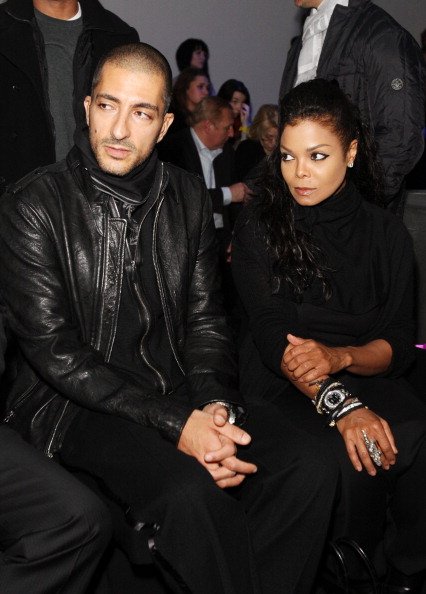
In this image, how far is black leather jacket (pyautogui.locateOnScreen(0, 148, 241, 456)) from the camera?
214 centimetres

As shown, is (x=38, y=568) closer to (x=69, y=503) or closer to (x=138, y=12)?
(x=69, y=503)

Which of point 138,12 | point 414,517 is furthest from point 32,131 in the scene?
point 138,12

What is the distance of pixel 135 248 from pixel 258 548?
0.90 metres

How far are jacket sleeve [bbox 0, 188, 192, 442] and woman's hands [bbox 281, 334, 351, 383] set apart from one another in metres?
0.42

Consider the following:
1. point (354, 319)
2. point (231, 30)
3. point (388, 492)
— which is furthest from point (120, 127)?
point (231, 30)

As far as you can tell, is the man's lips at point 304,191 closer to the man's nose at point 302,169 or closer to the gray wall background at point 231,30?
the man's nose at point 302,169

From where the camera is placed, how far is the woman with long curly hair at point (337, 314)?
2.40 meters

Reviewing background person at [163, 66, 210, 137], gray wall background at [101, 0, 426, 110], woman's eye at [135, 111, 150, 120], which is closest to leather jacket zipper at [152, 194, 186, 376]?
woman's eye at [135, 111, 150, 120]

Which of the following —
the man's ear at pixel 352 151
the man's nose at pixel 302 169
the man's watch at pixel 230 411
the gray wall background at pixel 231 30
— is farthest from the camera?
the gray wall background at pixel 231 30

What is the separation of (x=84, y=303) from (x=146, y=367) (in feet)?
0.84

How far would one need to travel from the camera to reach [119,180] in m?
Result: 2.29

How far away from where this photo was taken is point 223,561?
195cm

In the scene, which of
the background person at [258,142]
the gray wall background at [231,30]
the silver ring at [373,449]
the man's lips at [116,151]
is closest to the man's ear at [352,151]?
the man's lips at [116,151]

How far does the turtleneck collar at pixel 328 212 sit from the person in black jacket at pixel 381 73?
49cm
